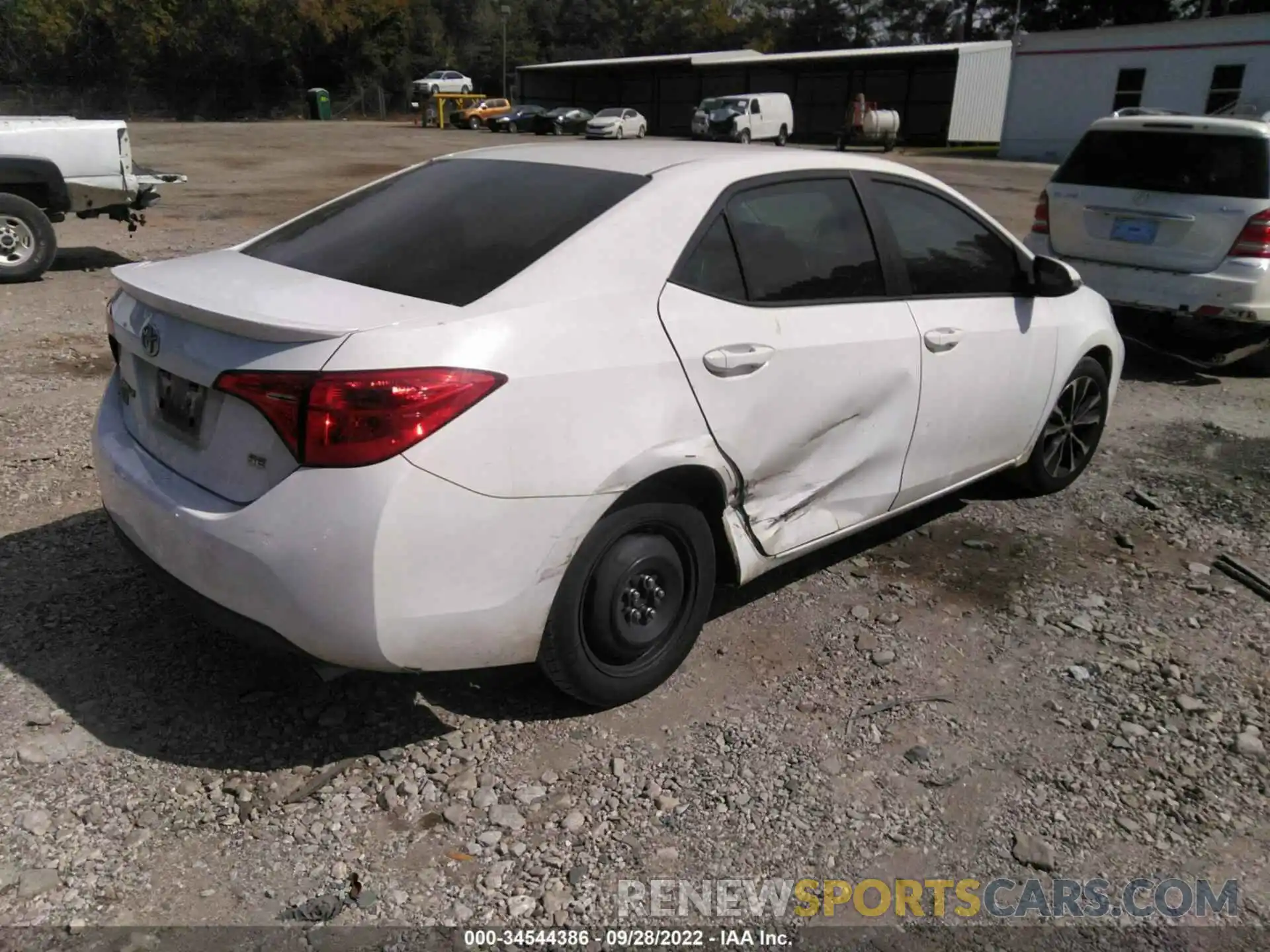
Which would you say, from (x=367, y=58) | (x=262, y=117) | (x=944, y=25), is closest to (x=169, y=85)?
(x=262, y=117)

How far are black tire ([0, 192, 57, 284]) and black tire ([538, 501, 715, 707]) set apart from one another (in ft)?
28.2

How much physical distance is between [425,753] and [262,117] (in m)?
66.0

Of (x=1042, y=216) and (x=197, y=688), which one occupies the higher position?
(x=1042, y=216)

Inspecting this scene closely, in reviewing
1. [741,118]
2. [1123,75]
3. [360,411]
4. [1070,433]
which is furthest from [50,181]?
[1123,75]

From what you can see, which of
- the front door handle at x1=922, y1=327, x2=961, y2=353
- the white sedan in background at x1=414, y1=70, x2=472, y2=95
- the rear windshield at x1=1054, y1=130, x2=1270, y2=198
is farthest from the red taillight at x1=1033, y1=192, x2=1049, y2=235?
the white sedan in background at x1=414, y1=70, x2=472, y2=95

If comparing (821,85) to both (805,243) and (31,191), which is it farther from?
(805,243)

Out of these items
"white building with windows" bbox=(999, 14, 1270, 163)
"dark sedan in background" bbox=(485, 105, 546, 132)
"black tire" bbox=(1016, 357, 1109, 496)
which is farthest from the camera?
"dark sedan in background" bbox=(485, 105, 546, 132)

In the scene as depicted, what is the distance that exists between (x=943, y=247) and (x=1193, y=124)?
13.1ft

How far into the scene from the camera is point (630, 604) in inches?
124

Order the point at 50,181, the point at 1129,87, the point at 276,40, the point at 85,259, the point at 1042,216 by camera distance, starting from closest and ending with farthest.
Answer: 1. the point at 1042,216
2. the point at 50,181
3. the point at 85,259
4. the point at 1129,87
5. the point at 276,40

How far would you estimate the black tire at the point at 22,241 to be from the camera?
9.27m

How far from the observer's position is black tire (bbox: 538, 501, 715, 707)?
2.95 meters

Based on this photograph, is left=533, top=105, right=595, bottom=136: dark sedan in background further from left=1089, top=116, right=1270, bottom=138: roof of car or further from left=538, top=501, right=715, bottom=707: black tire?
left=538, top=501, right=715, bottom=707: black tire
